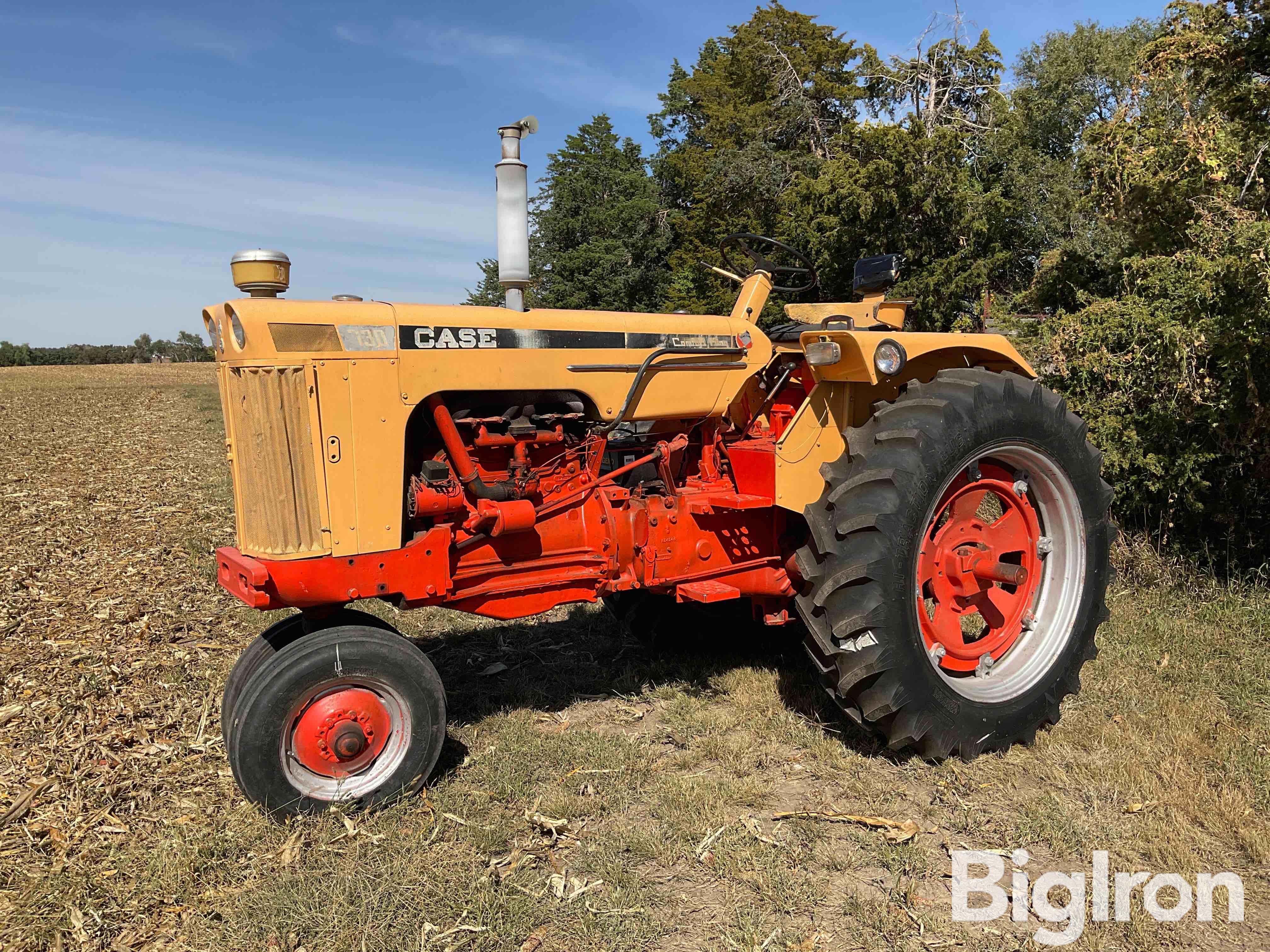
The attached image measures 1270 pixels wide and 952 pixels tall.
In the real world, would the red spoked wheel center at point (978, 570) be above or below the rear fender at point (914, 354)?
below

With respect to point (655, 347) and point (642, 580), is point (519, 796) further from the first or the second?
point (655, 347)

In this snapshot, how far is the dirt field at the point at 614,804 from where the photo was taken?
8.23ft

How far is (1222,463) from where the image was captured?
5.36 m

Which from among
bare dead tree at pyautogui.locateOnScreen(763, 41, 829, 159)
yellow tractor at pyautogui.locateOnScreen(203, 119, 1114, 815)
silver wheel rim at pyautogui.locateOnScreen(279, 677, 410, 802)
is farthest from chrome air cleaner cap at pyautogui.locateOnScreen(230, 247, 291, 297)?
bare dead tree at pyautogui.locateOnScreen(763, 41, 829, 159)

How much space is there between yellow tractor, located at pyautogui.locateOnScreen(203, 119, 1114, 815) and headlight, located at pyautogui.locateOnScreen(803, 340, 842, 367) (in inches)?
0.4

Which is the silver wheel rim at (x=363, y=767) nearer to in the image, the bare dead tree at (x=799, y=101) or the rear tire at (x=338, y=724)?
the rear tire at (x=338, y=724)

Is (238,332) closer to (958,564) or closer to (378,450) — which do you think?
(378,450)

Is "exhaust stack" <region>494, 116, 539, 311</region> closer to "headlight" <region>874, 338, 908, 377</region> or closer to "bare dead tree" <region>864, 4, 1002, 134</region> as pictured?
"headlight" <region>874, 338, 908, 377</region>

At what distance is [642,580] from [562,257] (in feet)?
102

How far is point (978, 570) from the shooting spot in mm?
3613

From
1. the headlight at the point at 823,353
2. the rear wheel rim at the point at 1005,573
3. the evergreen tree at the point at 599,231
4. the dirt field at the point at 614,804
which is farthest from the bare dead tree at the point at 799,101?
the headlight at the point at 823,353

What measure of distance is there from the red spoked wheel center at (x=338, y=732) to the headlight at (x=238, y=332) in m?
1.19

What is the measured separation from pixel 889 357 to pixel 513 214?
1.52 meters

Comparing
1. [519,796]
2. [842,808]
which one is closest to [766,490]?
[842,808]
